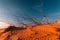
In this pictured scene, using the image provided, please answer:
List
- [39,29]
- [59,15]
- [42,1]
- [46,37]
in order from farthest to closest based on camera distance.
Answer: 1. [42,1]
2. [59,15]
3. [39,29]
4. [46,37]

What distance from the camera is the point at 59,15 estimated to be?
11.3ft

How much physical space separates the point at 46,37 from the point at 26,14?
1.28 metres

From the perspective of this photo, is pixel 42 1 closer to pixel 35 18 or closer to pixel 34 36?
pixel 35 18

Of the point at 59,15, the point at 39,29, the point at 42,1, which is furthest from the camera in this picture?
the point at 42,1

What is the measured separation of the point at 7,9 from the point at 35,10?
→ 82cm

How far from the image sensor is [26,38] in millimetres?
2793

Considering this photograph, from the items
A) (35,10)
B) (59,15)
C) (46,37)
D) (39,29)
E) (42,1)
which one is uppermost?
(42,1)

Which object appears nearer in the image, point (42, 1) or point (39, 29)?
point (39, 29)

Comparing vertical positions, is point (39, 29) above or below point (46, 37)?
above

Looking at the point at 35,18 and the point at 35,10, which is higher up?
the point at 35,10

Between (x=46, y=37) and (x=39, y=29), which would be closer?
(x=46, y=37)

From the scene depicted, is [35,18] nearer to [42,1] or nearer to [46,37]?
[42,1]

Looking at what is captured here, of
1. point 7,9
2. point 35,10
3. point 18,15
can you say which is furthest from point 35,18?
point 7,9

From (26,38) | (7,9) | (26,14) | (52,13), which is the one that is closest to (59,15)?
(52,13)
